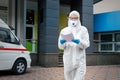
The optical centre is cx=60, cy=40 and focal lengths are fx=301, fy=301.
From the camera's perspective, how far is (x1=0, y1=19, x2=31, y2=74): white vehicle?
1342 cm

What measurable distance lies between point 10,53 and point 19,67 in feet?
2.92

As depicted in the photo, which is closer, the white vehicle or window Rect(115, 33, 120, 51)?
the white vehicle

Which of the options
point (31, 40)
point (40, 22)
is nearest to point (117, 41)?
point (40, 22)

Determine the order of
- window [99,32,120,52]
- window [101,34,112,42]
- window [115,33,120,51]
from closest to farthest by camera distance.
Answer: window [115,33,120,51] < window [99,32,120,52] < window [101,34,112,42]

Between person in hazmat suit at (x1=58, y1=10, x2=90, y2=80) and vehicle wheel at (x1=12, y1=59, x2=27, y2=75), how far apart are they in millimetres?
7987

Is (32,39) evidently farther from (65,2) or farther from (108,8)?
(108,8)

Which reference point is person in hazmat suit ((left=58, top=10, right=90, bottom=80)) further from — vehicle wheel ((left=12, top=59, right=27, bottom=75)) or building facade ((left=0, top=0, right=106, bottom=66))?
building facade ((left=0, top=0, right=106, bottom=66))

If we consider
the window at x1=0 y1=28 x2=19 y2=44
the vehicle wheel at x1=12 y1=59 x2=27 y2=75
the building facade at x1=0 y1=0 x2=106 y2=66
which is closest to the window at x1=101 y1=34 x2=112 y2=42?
the building facade at x1=0 y1=0 x2=106 y2=66

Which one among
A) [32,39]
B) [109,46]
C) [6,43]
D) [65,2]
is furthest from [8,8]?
[109,46]

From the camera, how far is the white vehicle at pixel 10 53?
44.0 ft

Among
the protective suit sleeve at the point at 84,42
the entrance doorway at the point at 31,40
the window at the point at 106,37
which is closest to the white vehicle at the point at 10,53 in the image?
the entrance doorway at the point at 31,40

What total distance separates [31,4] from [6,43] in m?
8.91

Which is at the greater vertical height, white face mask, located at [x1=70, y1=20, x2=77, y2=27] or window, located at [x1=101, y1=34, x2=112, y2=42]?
white face mask, located at [x1=70, y1=20, x2=77, y2=27]

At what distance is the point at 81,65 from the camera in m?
6.24
